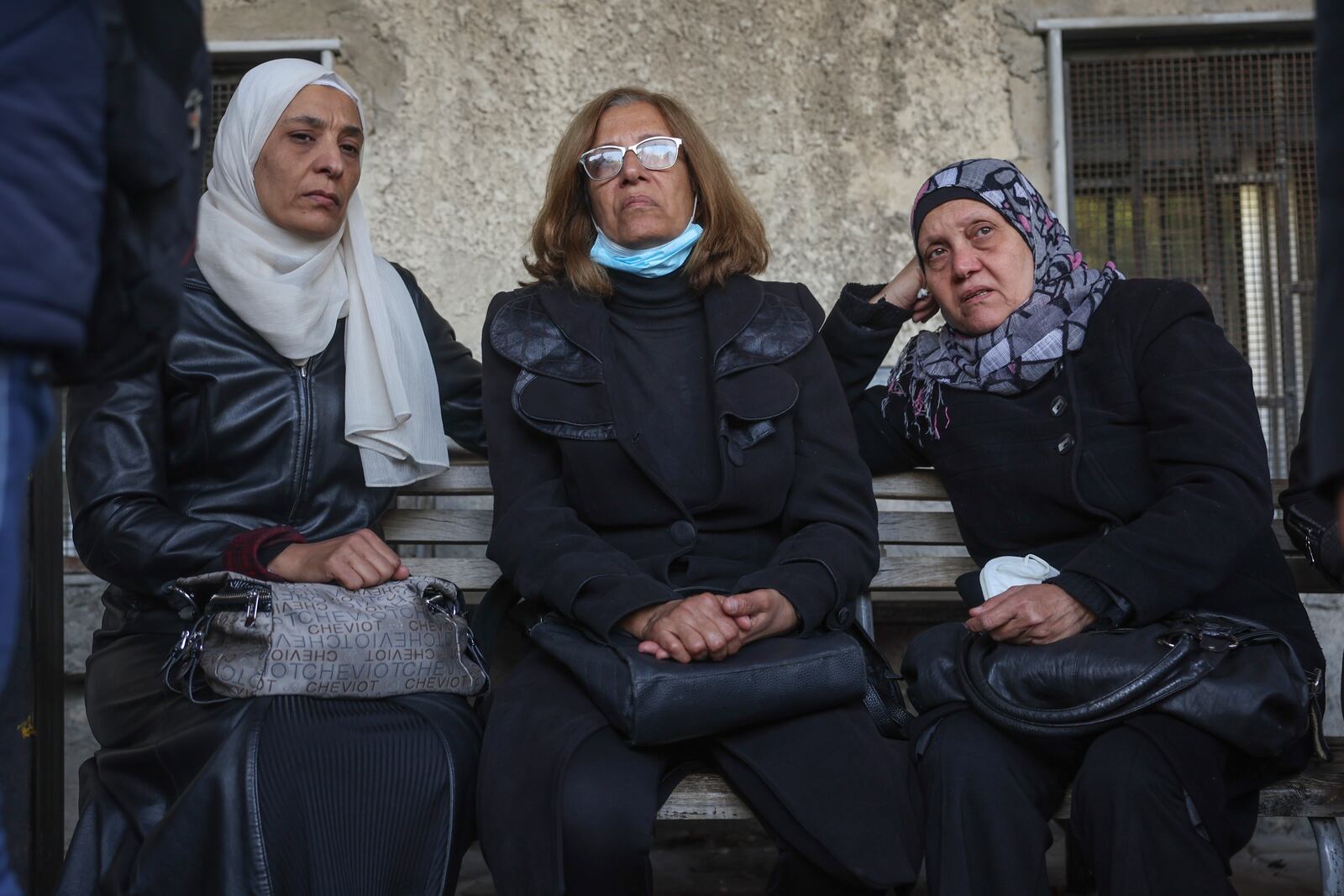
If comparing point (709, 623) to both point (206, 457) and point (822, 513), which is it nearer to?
point (822, 513)

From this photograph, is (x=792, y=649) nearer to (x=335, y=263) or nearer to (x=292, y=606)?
(x=292, y=606)

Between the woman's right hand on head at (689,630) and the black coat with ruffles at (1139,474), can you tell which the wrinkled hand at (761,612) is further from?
the black coat with ruffles at (1139,474)

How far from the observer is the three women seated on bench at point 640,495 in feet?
8.11

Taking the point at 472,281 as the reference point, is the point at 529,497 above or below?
below

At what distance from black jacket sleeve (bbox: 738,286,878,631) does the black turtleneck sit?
21 cm

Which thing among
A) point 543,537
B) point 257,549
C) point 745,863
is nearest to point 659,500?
point 543,537

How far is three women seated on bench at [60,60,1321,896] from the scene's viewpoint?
2471 mm

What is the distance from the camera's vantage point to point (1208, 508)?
2.74m

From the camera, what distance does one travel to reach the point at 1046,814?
2.57m

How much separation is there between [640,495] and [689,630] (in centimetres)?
53

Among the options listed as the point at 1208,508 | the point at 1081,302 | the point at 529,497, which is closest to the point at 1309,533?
the point at 1208,508

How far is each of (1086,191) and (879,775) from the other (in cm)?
262

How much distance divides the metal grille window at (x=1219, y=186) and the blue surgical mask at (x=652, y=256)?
5.70 feet

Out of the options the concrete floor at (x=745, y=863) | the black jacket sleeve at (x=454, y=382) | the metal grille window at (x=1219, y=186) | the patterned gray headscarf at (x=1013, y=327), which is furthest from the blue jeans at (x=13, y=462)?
the metal grille window at (x=1219, y=186)
